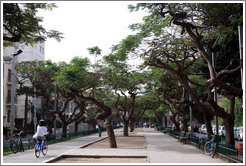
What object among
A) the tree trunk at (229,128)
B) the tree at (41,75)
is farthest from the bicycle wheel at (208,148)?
the tree at (41,75)

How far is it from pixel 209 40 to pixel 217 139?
489cm

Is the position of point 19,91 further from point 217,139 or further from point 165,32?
point 217,139

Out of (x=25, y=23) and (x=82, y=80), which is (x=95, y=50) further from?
(x=25, y=23)

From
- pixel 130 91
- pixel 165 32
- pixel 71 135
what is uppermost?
pixel 165 32

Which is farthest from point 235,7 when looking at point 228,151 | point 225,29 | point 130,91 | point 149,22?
point 130,91

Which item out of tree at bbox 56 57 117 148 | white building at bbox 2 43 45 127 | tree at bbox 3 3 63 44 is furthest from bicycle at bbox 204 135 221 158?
white building at bbox 2 43 45 127

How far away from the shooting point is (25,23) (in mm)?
11344

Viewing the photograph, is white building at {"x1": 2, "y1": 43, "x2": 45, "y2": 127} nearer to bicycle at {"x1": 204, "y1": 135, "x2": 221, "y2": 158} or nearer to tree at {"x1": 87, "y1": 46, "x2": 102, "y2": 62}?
tree at {"x1": 87, "y1": 46, "x2": 102, "y2": 62}

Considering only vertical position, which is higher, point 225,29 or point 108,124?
point 225,29

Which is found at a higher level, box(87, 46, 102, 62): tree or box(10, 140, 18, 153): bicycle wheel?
box(87, 46, 102, 62): tree

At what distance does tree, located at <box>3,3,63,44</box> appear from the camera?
10.5 metres

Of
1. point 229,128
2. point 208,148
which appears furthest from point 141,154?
point 229,128

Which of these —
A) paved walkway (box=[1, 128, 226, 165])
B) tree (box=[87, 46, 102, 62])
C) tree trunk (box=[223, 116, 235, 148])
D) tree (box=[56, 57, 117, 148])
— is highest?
tree (box=[87, 46, 102, 62])

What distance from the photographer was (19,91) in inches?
1168
